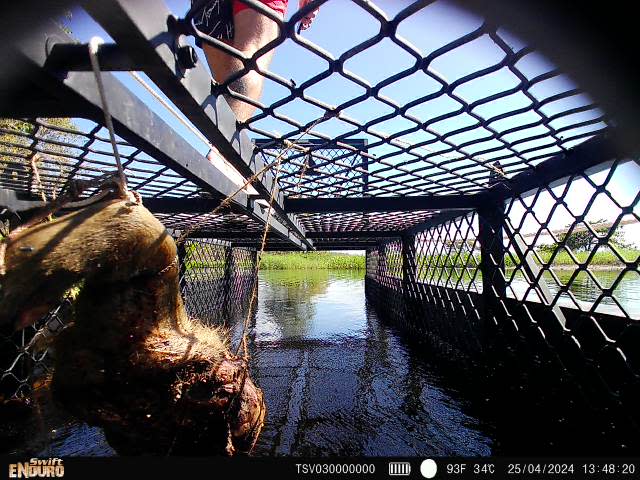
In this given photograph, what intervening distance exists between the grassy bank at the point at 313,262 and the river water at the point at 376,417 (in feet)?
97.0

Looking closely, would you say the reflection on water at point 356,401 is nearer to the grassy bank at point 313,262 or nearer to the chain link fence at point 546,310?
the chain link fence at point 546,310

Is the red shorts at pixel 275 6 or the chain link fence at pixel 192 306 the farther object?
the chain link fence at pixel 192 306

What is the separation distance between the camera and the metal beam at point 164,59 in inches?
44.9

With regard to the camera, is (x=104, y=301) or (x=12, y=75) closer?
(x=104, y=301)

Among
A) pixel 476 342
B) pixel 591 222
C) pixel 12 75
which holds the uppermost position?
pixel 12 75

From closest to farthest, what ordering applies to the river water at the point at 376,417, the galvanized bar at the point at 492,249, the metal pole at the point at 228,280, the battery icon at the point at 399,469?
the battery icon at the point at 399,469 → the river water at the point at 376,417 → the galvanized bar at the point at 492,249 → the metal pole at the point at 228,280

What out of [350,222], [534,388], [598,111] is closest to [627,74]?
[598,111]

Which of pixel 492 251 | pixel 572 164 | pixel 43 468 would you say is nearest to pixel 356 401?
pixel 492 251

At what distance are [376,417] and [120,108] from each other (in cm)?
349

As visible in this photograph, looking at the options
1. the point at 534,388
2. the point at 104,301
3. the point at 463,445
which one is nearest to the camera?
the point at 104,301

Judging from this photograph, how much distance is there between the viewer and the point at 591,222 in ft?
11.2

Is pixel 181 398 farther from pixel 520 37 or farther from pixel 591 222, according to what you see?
pixel 591 222

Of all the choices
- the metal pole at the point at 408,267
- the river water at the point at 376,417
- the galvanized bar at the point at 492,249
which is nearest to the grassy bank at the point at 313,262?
the metal pole at the point at 408,267

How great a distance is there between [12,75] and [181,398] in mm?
1425
